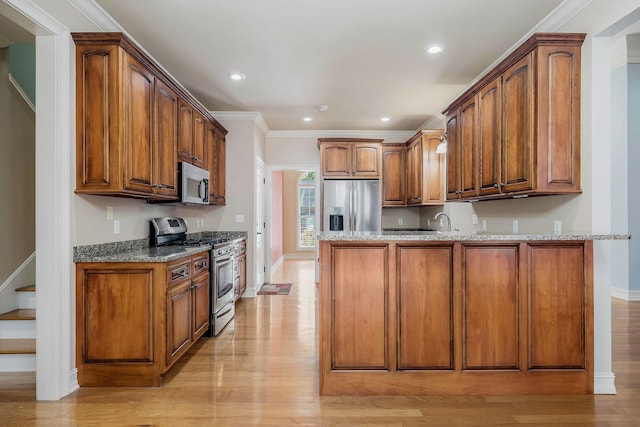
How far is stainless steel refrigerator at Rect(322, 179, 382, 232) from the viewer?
18.1 feet

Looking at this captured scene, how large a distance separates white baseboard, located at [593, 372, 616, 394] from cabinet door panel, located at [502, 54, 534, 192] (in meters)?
1.38

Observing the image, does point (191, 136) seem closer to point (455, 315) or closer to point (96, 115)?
point (96, 115)

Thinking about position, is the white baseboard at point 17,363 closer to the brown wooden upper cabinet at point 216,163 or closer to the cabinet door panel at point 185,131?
the cabinet door panel at point 185,131

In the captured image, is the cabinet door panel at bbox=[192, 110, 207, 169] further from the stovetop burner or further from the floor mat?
the floor mat

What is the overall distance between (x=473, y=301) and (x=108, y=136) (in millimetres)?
2831

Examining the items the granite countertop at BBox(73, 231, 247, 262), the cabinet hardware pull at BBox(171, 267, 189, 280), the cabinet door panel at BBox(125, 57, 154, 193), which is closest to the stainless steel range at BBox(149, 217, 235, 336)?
the granite countertop at BBox(73, 231, 247, 262)

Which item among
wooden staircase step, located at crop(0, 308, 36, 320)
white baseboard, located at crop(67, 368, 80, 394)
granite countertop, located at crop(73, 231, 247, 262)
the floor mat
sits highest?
granite countertop, located at crop(73, 231, 247, 262)

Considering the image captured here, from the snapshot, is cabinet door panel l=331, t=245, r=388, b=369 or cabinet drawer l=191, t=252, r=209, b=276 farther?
cabinet drawer l=191, t=252, r=209, b=276

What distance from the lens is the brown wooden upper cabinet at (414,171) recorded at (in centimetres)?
507

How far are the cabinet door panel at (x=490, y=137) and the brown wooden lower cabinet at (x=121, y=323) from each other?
2684 mm

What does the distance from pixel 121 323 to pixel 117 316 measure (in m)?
0.06

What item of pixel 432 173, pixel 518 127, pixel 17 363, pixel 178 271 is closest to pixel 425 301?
pixel 518 127

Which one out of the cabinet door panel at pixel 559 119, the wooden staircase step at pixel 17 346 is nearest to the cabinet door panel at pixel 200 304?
the wooden staircase step at pixel 17 346

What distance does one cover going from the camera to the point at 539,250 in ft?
7.34
